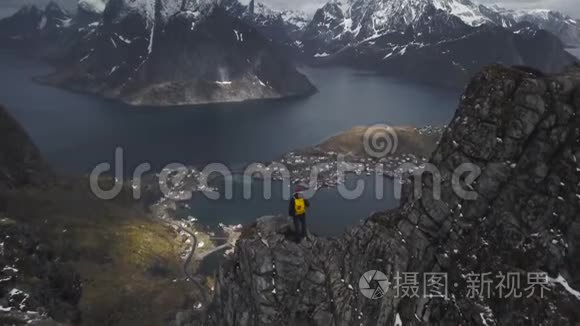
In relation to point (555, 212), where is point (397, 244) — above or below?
below

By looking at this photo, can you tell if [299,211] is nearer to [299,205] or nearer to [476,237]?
[299,205]

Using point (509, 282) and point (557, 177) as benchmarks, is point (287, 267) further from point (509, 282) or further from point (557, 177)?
point (557, 177)

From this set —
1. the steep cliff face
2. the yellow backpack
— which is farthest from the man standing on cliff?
the steep cliff face

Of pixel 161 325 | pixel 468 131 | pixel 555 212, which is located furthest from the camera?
pixel 161 325

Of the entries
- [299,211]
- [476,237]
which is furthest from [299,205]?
[476,237]

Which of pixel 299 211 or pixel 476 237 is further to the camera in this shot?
pixel 299 211

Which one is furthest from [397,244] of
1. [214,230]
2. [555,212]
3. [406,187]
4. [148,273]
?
[214,230]

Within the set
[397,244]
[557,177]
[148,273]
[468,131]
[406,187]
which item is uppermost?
[468,131]

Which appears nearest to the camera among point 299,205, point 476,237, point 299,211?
point 476,237
